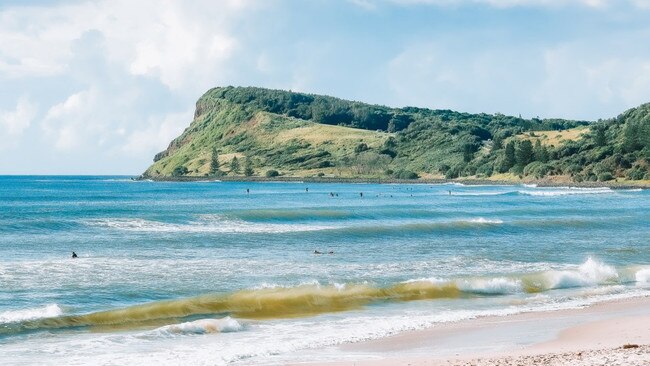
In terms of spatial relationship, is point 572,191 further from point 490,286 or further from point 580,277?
point 490,286

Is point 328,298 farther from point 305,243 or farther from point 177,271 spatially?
point 305,243

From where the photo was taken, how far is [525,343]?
63.1 feet

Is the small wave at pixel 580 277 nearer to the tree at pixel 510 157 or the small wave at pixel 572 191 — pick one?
the small wave at pixel 572 191

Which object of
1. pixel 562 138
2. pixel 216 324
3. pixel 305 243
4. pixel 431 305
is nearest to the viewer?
pixel 216 324

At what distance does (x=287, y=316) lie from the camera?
82.0 feet

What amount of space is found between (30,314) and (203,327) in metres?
5.41

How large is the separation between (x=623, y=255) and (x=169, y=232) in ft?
92.9

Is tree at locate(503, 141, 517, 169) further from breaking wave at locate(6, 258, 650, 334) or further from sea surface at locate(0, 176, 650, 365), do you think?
breaking wave at locate(6, 258, 650, 334)

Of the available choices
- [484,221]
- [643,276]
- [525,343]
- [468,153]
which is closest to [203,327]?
[525,343]

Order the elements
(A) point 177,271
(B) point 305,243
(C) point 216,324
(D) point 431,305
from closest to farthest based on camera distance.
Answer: (C) point 216,324, (D) point 431,305, (A) point 177,271, (B) point 305,243

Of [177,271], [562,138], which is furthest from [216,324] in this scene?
[562,138]

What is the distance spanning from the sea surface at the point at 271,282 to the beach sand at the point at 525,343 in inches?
46.2

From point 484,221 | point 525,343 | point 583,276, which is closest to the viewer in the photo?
point 525,343

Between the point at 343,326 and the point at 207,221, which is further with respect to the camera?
the point at 207,221
